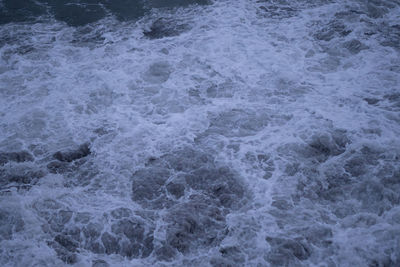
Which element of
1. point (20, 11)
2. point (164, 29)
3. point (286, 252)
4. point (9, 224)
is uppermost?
point (20, 11)

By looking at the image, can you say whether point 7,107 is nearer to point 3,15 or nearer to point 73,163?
point 73,163

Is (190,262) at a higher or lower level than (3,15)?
lower

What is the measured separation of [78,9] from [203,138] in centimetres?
757

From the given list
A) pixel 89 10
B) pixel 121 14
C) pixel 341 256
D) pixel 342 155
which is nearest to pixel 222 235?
pixel 341 256

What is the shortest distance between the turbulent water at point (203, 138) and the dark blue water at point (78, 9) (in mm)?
137

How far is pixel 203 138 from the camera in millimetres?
7527

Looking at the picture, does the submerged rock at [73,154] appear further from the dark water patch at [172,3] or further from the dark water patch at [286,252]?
the dark water patch at [172,3]

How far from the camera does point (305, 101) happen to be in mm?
8242

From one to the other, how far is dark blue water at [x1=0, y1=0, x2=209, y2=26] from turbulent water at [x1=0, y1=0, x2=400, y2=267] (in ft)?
0.45

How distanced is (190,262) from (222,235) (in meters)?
0.70

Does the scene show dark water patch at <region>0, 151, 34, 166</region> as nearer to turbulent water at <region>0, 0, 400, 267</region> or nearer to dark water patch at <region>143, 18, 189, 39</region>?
turbulent water at <region>0, 0, 400, 267</region>

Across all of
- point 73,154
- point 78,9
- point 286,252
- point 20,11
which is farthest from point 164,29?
point 286,252

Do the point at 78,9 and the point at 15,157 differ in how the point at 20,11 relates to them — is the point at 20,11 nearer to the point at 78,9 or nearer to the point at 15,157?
the point at 78,9

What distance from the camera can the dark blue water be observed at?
38.0ft
